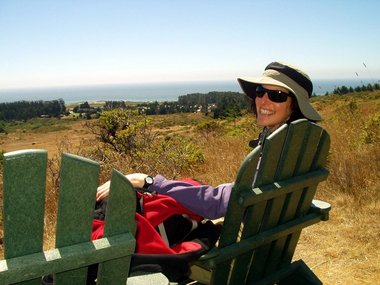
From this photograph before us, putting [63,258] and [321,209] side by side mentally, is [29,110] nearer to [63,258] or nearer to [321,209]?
[321,209]

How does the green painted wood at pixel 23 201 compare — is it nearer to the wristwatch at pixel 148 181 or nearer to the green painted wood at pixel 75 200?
the green painted wood at pixel 75 200

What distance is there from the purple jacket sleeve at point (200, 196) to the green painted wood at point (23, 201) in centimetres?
89

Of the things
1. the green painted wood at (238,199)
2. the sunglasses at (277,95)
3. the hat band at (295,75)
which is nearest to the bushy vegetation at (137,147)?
the sunglasses at (277,95)

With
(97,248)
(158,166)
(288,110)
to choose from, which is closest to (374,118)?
(158,166)

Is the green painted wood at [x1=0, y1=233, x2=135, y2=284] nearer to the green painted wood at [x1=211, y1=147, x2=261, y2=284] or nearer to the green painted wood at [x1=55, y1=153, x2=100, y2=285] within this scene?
the green painted wood at [x1=55, y1=153, x2=100, y2=285]

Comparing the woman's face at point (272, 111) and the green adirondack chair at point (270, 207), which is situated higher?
the woman's face at point (272, 111)

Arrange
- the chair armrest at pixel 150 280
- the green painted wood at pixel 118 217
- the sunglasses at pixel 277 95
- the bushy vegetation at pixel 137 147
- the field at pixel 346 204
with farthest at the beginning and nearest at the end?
the bushy vegetation at pixel 137 147 → the field at pixel 346 204 → the sunglasses at pixel 277 95 → the chair armrest at pixel 150 280 → the green painted wood at pixel 118 217

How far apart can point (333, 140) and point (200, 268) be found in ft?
17.4

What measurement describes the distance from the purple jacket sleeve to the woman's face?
827 mm

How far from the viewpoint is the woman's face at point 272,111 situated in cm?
255

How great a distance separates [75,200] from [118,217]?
18cm

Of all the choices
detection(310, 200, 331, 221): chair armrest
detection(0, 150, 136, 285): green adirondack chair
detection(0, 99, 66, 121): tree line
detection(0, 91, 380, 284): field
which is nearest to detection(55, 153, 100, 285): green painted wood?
detection(0, 150, 136, 285): green adirondack chair

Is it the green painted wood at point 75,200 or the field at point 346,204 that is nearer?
the green painted wood at point 75,200

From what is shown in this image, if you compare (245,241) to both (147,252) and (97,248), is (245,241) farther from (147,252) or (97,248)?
(97,248)
